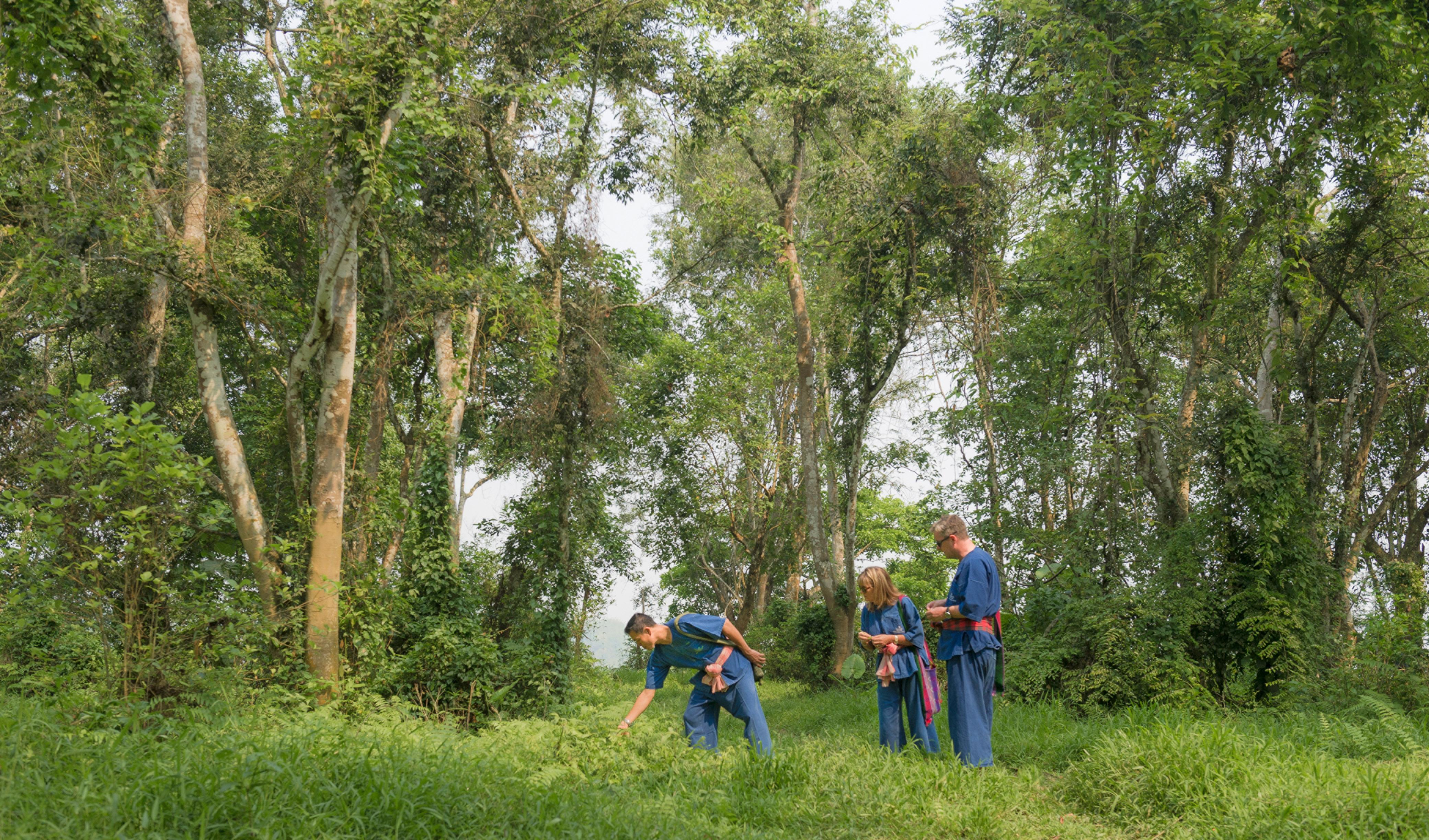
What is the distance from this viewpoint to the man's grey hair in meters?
6.41

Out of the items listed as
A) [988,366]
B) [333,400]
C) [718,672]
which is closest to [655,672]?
[718,672]

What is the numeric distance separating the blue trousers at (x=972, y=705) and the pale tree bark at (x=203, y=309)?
6.89 m

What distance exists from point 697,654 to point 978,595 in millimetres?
2173

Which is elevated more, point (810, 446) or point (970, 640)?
point (810, 446)

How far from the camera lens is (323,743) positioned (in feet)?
17.3

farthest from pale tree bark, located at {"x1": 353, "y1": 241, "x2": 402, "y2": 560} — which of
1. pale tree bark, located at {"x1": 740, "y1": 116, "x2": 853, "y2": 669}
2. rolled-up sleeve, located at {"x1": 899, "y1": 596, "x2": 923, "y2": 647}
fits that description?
rolled-up sleeve, located at {"x1": 899, "y1": 596, "x2": 923, "y2": 647}

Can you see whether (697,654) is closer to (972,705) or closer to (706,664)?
(706,664)

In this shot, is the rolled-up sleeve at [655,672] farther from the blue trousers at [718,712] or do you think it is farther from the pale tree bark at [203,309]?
the pale tree bark at [203,309]

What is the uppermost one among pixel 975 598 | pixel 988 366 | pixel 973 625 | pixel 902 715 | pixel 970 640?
pixel 988 366

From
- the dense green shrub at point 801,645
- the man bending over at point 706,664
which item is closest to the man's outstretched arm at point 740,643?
the man bending over at point 706,664

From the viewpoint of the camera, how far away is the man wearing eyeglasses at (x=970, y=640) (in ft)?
20.5

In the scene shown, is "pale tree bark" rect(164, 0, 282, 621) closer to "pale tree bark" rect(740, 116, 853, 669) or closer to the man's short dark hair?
the man's short dark hair

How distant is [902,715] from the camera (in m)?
7.11

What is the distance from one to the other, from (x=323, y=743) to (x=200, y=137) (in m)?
7.44
